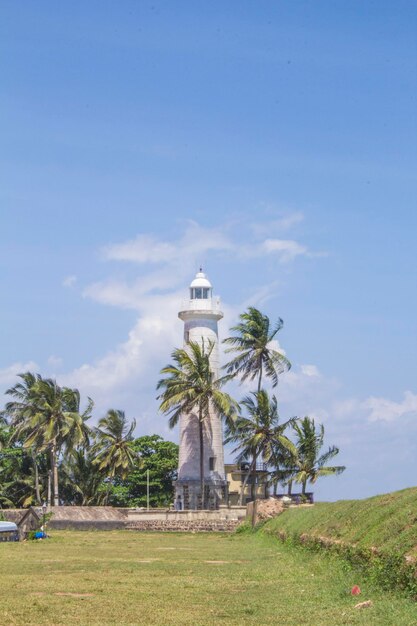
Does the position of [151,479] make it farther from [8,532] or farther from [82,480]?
[8,532]

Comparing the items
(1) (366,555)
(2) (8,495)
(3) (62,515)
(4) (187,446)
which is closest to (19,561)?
(1) (366,555)

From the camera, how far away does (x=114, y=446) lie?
7281cm

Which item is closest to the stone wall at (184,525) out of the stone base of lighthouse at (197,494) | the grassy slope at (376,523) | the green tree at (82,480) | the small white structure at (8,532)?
the stone base of lighthouse at (197,494)

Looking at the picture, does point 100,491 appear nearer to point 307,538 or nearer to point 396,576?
point 307,538

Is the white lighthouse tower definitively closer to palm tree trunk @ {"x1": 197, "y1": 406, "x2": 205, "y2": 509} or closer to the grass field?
palm tree trunk @ {"x1": 197, "y1": 406, "x2": 205, "y2": 509}

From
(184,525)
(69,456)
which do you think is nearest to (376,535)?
(184,525)

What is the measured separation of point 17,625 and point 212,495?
5189 centimetres

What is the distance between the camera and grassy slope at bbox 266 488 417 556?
1649 centimetres

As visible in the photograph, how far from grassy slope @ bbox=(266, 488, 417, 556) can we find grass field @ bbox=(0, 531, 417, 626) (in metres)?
0.75

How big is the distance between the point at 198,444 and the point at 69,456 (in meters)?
14.3

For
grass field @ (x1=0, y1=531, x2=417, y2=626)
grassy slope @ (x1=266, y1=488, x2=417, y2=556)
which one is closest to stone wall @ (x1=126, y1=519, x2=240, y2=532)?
grassy slope @ (x1=266, y1=488, x2=417, y2=556)

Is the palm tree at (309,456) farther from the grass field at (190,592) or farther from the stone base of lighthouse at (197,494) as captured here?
the grass field at (190,592)

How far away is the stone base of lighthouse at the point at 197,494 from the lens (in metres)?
63.3

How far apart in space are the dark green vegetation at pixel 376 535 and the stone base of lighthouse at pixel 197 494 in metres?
34.3
